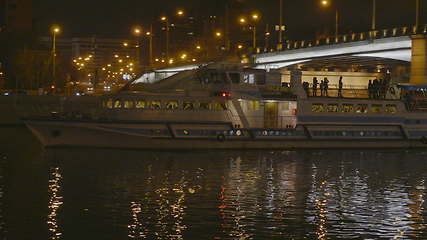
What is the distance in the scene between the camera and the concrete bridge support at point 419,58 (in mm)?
72850

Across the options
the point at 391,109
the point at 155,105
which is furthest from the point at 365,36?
the point at 155,105

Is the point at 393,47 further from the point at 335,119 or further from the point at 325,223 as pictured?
the point at 325,223

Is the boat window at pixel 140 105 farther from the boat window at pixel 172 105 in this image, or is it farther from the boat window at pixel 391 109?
the boat window at pixel 391 109

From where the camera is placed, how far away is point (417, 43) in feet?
241

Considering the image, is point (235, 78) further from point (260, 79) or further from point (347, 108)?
point (347, 108)

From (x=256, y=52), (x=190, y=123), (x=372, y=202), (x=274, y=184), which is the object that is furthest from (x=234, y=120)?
(x=256, y=52)

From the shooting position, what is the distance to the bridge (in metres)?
74.2

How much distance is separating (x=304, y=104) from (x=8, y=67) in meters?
68.8

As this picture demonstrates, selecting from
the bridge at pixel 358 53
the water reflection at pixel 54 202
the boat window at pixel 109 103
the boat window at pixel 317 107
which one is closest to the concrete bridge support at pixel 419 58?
the bridge at pixel 358 53

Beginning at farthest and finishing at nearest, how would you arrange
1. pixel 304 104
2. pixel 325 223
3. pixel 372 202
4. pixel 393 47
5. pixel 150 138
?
pixel 393 47 < pixel 304 104 < pixel 150 138 < pixel 372 202 < pixel 325 223

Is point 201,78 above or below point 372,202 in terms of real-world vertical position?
above

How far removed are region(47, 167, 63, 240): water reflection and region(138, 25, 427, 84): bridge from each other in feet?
94.0

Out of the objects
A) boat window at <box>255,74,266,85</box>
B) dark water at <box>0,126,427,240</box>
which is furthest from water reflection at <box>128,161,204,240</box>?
boat window at <box>255,74,266,85</box>

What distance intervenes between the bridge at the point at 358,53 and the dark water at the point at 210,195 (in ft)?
68.4
